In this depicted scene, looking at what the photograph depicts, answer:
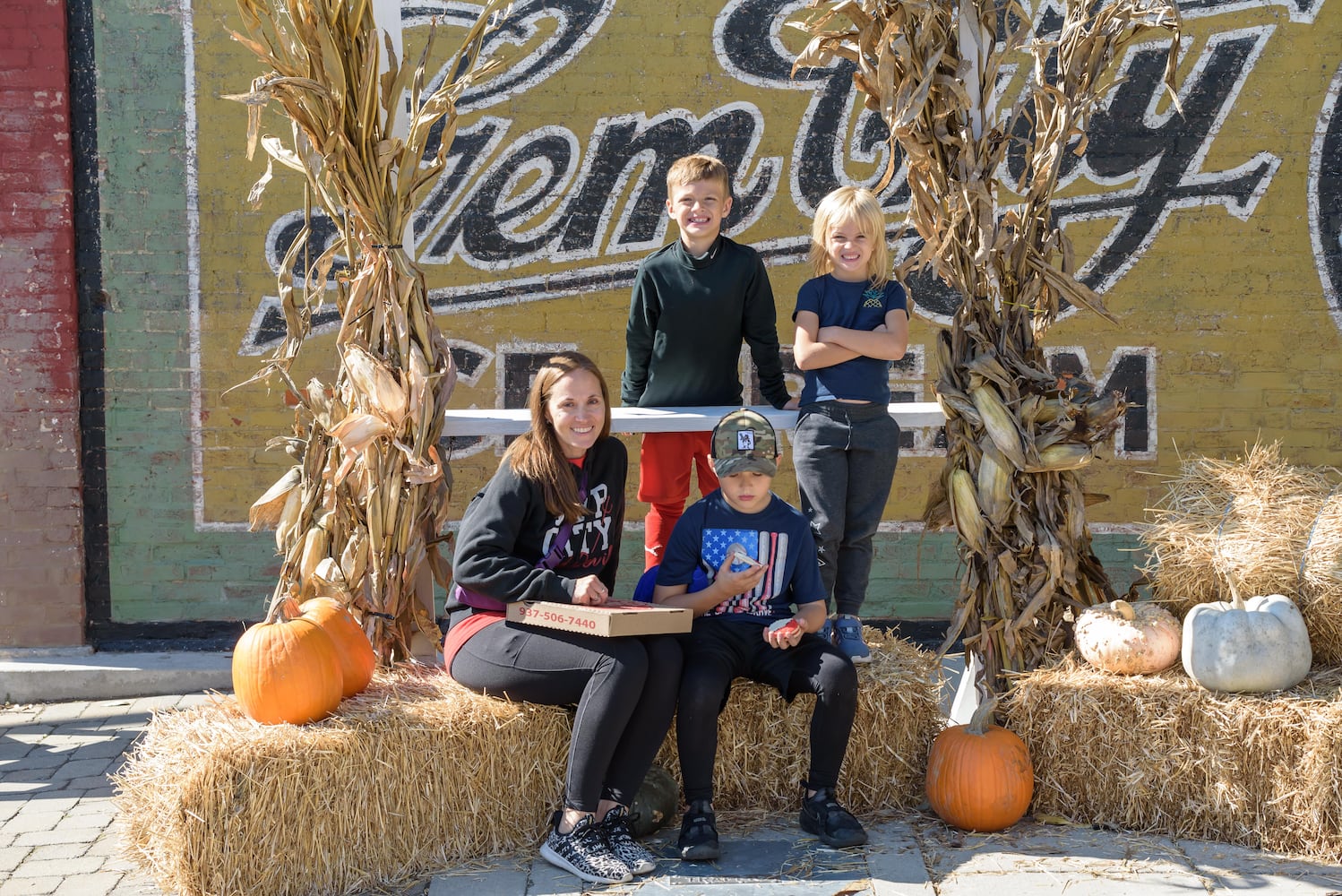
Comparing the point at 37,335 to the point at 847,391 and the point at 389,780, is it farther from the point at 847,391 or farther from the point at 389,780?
the point at 847,391

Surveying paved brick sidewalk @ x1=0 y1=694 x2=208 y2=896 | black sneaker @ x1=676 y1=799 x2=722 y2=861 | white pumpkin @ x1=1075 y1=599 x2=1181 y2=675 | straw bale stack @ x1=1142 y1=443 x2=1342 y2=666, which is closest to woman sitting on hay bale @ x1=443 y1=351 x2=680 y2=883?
black sneaker @ x1=676 y1=799 x2=722 y2=861

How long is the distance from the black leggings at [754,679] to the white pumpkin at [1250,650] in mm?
1066

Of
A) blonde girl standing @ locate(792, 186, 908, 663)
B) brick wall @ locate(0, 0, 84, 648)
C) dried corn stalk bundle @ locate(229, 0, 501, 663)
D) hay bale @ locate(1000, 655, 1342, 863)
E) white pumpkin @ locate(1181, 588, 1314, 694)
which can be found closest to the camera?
hay bale @ locate(1000, 655, 1342, 863)

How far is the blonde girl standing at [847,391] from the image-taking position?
4.00 m

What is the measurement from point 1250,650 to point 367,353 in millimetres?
2960

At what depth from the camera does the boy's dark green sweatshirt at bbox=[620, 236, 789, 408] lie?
14.4 feet

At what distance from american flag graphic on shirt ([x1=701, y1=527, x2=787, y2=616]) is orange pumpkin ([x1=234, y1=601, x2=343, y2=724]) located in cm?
118

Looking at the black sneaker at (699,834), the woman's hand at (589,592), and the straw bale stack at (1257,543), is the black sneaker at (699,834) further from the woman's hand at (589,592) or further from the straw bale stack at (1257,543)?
the straw bale stack at (1257,543)

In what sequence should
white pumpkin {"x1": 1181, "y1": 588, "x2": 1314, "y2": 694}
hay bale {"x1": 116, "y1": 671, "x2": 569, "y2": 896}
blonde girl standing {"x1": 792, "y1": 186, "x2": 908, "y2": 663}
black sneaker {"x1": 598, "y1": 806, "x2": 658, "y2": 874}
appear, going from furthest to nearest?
blonde girl standing {"x1": 792, "y1": 186, "x2": 908, "y2": 663}
white pumpkin {"x1": 1181, "y1": 588, "x2": 1314, "y2": 694}
black sneaker {"x1": 598, "y1": 806, "x2": 658, "y2": 874}
hay bale {"x1": 116, "y1": 671, "x2": 569, "y2": 896}

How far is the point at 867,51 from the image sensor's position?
157 inches

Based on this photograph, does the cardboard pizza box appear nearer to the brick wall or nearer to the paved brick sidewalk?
the paved brick sidewalk

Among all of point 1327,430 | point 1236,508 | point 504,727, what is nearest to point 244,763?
point 504,727

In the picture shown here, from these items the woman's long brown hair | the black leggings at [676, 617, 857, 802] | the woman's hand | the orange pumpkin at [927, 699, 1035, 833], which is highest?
the woman's long brown hair

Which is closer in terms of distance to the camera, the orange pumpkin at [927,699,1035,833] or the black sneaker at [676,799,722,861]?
the black sneaker at [676,799,722,861]
